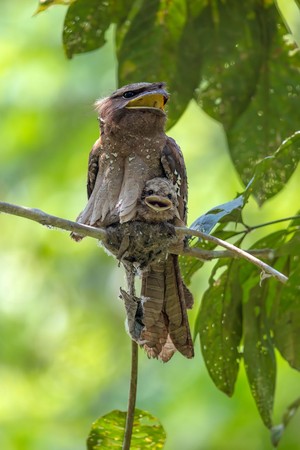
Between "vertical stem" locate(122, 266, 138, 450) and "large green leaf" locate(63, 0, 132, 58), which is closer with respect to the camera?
"vertical stem" locate(122, 266, 138, 450)

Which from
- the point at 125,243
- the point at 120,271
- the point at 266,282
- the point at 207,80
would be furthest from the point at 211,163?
the point at 125,243

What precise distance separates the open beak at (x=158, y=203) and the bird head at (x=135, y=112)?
0.36 metres

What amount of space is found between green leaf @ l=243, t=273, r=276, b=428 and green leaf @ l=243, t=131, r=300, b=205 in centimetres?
34

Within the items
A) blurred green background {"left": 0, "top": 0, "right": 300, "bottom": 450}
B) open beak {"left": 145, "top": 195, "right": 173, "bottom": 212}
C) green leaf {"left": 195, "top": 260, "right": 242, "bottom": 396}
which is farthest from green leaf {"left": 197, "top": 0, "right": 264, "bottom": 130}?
blurred green background {"left": 0, "top": 0, "right": 300, "bottom": 450}

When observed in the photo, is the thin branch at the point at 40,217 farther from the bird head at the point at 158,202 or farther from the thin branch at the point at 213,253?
the thin branch at the point at 213,253

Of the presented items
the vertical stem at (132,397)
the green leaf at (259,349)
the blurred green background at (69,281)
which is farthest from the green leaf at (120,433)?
the blurred green background at (69,281)

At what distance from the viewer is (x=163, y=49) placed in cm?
414

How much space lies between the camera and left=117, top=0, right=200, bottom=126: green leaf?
13.4 feet

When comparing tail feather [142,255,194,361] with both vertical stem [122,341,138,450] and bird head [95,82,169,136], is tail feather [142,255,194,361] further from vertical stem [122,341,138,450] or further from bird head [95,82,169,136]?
bird head [95,82,169,136]

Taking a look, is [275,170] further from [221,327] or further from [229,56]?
[229,56]

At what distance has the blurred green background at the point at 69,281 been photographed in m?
6.08

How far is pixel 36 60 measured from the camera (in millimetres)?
6727

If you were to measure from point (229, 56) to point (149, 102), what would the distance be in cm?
82

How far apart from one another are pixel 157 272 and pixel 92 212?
34 cm
